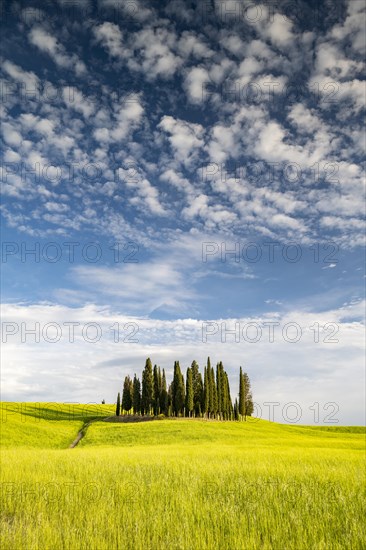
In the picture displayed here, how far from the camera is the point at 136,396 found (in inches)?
3177

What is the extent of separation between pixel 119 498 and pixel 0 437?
136 ft

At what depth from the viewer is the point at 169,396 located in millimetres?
78062

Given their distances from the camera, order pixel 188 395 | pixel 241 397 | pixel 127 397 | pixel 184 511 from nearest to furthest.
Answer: pixel 184 511 < pixel 188 395 < pixel 241 397 < pixel 127 397

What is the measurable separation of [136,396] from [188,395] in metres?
12.4

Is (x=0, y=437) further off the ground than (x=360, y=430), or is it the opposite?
(x=0, y=437)

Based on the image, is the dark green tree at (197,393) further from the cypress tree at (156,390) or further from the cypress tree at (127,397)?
the cypress tree at (127,397)

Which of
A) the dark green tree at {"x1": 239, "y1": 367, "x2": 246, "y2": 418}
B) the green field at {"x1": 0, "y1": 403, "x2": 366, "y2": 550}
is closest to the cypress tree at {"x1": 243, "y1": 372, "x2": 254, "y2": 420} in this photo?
the dark green tree at {"x1": 239, "y1": 367, "x2": 246, "y2": 418}

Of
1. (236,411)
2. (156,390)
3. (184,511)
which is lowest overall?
(236,411)

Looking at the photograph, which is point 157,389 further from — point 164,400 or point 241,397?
point 241,397

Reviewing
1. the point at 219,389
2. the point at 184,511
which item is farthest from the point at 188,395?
the point at 184,511

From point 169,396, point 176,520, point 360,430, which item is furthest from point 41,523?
point 360,430

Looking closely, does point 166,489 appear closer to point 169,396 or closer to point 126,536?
point 126,536

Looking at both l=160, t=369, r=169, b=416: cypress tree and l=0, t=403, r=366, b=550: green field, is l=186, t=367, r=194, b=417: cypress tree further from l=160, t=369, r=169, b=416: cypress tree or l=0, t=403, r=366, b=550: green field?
l=0, t=403, r=366, b=550: green field

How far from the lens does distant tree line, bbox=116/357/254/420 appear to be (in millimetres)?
75812
